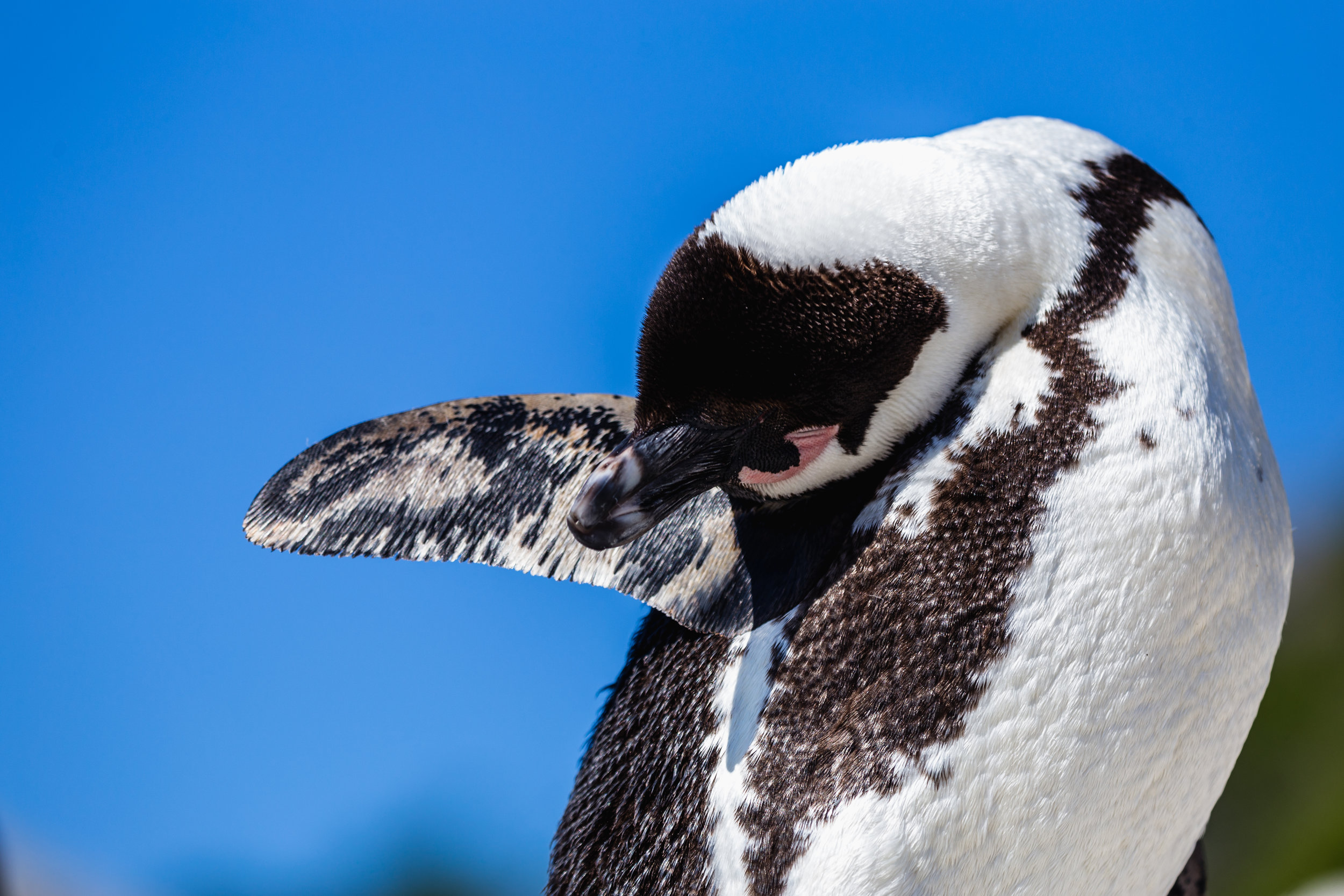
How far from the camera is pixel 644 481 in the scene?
30.8 inches

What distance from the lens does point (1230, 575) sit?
73 centimetres

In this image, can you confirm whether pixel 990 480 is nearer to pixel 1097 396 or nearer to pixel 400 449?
pixel 1097 396

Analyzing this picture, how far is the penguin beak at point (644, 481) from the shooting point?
2.55 ft

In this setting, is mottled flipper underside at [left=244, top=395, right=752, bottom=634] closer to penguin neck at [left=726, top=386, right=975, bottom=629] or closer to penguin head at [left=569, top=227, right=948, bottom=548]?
penguin neck at [left=726, top=386, right=975, bottom=629]

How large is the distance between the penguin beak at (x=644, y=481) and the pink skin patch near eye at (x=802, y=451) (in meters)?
0.03

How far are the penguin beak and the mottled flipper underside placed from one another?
135 millimetres

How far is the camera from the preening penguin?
0.69 meters

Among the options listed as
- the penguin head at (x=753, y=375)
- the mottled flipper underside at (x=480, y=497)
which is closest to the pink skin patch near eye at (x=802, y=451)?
the penguin head at (x=753, y=375)

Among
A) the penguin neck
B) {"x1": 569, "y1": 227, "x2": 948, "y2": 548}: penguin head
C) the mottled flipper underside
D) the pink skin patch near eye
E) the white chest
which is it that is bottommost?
the white chest

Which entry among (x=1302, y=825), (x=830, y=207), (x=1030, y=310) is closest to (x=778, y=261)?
(x=830, y=207)

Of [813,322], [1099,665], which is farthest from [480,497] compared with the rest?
[1099,665]

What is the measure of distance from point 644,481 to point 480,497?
31 centimetres

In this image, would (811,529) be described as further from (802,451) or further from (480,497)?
(480,497)

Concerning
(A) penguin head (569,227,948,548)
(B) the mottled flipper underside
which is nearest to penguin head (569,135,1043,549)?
(A) penguin head (569,227,948,548)
